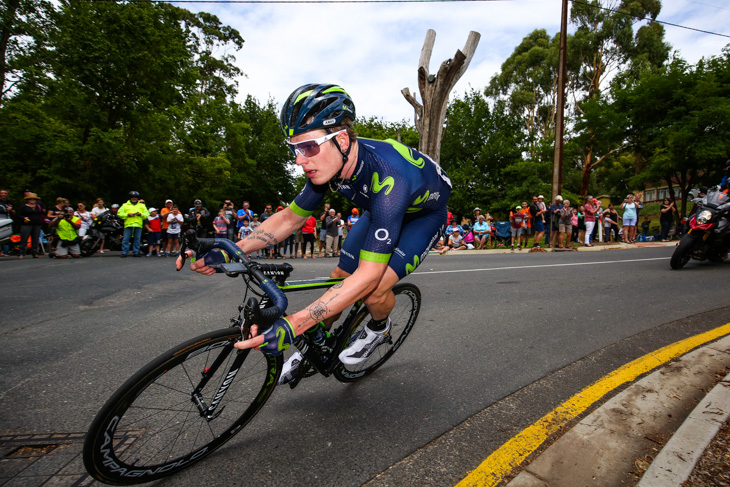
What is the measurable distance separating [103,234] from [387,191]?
13.0m

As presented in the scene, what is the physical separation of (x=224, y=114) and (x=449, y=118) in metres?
18.4

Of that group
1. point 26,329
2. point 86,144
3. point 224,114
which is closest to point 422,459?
point 26,329

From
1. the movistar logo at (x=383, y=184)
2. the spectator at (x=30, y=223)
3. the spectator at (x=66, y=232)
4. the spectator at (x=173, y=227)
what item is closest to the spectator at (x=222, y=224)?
the spectator at (x=173, y=227)

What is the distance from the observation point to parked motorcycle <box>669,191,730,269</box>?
737 cm

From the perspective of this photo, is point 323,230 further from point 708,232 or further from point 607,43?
point 607,43

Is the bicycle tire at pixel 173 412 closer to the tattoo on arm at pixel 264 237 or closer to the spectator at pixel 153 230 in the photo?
the tattoo on arm at pixel 264 237

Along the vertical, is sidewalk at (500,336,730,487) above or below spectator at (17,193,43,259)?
below

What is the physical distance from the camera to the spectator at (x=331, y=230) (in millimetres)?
13094

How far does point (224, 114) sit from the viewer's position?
2825 cm

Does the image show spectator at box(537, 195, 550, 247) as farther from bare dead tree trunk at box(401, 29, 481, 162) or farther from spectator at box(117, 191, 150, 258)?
spectator at box(117, 191, 150, 258)

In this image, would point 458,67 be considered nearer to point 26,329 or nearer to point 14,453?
point 26,329

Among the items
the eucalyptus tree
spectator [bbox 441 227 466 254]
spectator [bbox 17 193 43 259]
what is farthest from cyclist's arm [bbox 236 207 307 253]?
the eucalyptus tree

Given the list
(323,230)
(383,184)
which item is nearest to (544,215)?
(323,230)

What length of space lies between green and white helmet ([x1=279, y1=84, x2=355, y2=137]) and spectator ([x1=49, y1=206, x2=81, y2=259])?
11.2 metres
